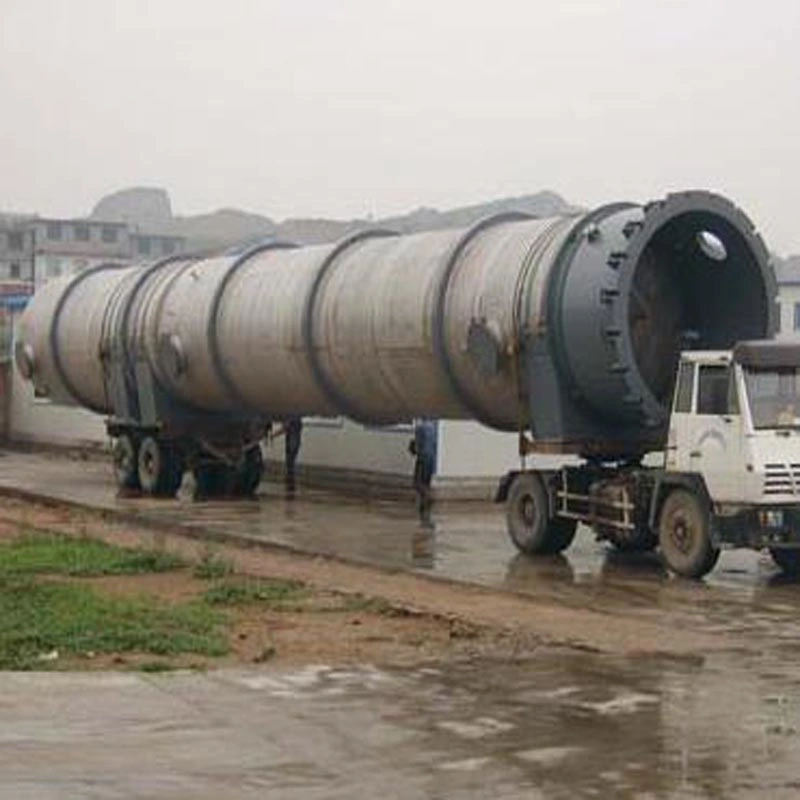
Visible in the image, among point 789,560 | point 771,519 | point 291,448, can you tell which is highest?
point 291,448

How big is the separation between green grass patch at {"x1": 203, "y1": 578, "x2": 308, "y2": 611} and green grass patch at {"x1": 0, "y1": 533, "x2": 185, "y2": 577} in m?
1.42

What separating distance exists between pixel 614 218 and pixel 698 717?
9.20 meters

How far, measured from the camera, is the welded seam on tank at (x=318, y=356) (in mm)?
22453

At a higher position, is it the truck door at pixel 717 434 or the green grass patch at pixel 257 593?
the truck door at pixel 717 434

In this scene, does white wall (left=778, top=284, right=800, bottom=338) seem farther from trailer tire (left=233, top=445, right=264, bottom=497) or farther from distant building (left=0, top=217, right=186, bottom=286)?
distant building (left=0, top=217, right=186, bottom=286)

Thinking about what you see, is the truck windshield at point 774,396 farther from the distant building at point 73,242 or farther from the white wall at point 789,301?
the distant building at point 73,242

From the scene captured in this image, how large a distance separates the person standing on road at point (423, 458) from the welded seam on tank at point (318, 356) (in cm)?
125

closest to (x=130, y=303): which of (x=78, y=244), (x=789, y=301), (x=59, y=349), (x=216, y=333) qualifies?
(x=59, y=349)

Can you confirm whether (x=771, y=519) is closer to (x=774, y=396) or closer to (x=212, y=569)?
(x=774, y=396)

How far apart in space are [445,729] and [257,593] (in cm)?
573

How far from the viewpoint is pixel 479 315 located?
1862 cm

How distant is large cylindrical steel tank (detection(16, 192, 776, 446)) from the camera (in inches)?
685

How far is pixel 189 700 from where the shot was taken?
934cm

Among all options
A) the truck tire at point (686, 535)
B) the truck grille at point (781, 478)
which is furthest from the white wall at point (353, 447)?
the truck grille at point (781, 478)
